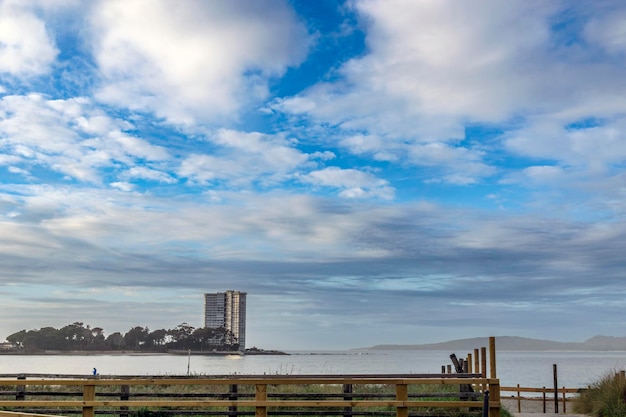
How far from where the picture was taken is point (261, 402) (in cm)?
1256

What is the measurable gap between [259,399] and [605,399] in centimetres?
1298

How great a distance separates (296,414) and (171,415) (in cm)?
327

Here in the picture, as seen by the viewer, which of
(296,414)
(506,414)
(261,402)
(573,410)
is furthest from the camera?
(573,410)

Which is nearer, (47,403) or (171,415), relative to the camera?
(47,403)

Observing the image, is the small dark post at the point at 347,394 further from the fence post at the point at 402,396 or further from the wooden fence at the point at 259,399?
the fence post at the point at 402,396

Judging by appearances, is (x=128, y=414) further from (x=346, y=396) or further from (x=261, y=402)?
(x=261, y=402)

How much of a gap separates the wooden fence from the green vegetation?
13.0 ft

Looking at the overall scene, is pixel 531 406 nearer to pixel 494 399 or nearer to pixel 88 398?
pixel 494 399

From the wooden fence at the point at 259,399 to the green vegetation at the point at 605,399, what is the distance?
13.0 ft

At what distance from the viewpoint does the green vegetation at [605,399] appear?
20531mm

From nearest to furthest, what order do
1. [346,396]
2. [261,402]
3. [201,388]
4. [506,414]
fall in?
[261,402], [346,396], [506,414], [201,388]

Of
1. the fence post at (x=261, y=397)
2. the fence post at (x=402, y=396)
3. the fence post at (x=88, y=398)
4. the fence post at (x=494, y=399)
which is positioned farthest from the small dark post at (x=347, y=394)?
the fence post at (x=88, y=398)

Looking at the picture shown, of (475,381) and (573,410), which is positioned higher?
(475,381)

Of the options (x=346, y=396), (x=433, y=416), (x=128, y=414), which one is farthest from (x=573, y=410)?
(x=128, y=414)
